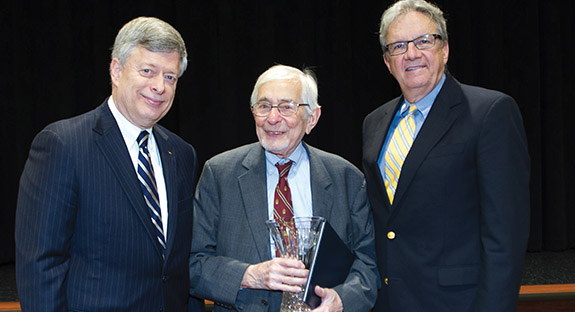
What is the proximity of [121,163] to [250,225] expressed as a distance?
1.66 feet

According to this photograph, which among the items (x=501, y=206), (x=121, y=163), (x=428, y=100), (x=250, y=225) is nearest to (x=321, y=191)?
(x=250, y=225)

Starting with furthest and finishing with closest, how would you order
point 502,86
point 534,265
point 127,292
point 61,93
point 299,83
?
point 502,86, point 61,93, point 534,265, point 299,83, point 127,292

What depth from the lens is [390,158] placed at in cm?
184

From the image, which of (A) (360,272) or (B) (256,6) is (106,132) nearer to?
(A) (360,272)

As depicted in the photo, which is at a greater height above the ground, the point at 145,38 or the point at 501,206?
the point at 145,38

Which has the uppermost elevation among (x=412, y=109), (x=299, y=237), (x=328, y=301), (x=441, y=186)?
(x=412, y=109)

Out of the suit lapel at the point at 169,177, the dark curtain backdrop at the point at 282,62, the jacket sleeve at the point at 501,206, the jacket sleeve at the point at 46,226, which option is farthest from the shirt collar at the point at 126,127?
the dark curtain backdrop at the point at 282,62

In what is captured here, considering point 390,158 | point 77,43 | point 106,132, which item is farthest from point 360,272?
point 77,43

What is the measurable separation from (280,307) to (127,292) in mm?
543

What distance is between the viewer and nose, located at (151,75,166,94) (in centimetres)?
162

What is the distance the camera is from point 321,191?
1887 mm

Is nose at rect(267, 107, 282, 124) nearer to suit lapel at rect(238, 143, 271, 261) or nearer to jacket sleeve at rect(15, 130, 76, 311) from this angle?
suit lapel at rect(238, 143, 271, 261)

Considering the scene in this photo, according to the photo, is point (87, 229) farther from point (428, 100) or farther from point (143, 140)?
point (428, 100)

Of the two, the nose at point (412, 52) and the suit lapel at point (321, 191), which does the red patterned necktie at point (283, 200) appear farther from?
the nose at point (412, 52)
